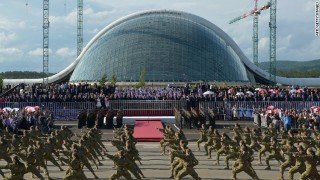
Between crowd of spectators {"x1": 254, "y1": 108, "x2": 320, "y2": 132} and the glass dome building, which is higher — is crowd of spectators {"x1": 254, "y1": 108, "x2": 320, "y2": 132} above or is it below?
below

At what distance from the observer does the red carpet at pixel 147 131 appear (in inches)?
1390

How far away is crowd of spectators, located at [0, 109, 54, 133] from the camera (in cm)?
3653

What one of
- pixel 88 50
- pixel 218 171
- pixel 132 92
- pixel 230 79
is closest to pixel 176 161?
pixel 218 171

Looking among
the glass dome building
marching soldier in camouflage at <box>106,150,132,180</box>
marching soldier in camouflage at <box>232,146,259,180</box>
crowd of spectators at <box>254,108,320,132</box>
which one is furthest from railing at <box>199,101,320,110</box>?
the glass dome building

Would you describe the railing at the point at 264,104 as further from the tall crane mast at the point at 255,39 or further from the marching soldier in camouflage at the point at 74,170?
the tall crane mast at the point at 255,39

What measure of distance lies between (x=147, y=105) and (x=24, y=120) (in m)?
13.1

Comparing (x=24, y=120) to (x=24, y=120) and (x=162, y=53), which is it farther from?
(x=162, y=53)

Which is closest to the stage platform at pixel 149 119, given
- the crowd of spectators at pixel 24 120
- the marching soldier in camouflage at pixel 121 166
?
the crowd of spectators at pixel 24 120

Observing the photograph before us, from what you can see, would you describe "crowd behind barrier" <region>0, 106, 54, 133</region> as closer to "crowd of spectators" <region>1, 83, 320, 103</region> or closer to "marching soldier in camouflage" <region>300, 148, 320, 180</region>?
"crowd of spectators" <region>1, 83, 320, 103</region>

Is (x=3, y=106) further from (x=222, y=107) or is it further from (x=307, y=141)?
(x=307, y=141)

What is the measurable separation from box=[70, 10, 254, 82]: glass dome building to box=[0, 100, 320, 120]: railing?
1791 inches

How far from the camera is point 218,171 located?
2398cm

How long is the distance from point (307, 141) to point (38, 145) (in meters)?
11.6

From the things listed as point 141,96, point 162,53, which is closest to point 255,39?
point 162,53
